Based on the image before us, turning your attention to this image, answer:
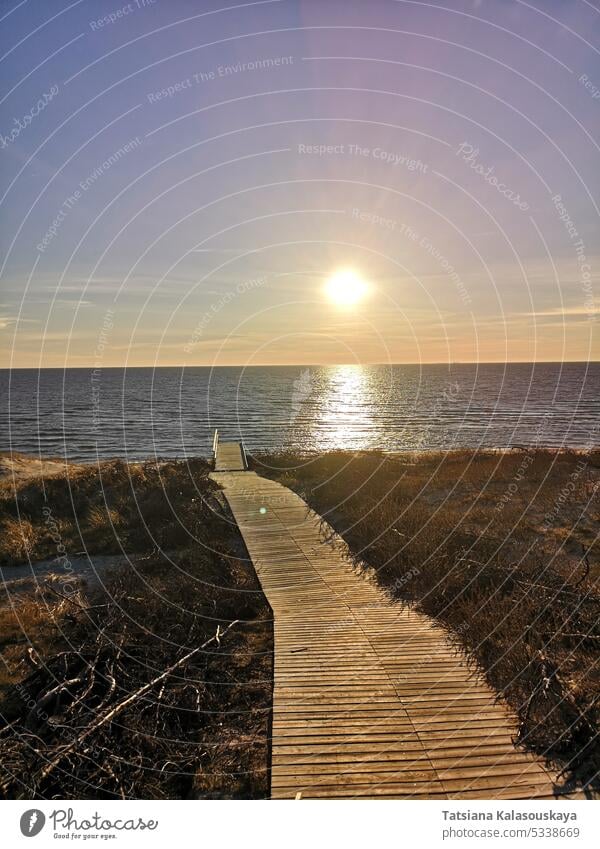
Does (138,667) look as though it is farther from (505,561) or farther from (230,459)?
(230,459)

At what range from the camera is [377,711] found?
7.45 m

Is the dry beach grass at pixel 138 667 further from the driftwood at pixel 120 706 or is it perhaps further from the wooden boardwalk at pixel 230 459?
the wooden boardwalk at pixel 230 459

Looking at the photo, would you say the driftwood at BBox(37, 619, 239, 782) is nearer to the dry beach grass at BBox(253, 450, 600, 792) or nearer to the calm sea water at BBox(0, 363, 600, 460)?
the dry beach grass at BBox(253, 450, 600, 792)

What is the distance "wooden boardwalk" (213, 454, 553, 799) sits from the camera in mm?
6203

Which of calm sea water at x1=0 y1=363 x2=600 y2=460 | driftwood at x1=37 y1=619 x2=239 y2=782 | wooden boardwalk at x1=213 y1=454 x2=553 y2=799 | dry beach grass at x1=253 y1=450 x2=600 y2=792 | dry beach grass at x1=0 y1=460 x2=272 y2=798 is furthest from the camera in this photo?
calm sea water at x1=0 y1=363 x2=600 y2=460

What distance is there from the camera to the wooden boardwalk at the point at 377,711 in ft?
20.4


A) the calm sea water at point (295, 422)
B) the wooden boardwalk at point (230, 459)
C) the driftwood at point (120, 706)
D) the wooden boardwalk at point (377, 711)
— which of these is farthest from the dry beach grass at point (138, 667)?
the calm sea water at point (295, 422)

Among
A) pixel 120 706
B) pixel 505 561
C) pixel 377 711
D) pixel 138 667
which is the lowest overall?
pixel 138 667

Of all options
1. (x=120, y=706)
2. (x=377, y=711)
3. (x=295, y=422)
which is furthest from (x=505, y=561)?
(x=295, y=422)

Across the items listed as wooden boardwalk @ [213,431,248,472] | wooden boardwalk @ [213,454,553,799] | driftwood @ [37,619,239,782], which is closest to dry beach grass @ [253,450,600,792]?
wooden boardwalk @ [213,454,553,799]

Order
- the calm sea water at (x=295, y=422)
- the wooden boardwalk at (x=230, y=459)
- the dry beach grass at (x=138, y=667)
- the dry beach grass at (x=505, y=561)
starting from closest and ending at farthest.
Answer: the dry beach grass at (x=138, y=667) < the dry beach grass at (x=505, y=561) < the wooden boardwalk at (x=230, y=459) < the calm sea water at (x=295, y=422)

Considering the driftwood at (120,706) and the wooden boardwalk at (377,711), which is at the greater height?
the wooden boardwalk at (377,711)
